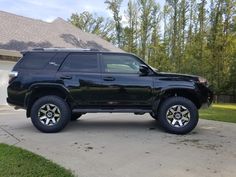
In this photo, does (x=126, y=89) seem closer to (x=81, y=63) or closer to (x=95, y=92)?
(x=95, y=92)

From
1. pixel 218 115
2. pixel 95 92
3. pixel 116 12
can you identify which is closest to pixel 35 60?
pixel 95 92

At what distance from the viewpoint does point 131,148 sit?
612cm

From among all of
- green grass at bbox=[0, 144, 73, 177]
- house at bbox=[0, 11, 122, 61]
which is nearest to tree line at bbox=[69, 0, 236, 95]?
house at bbox=[0, 11, 122, 61]

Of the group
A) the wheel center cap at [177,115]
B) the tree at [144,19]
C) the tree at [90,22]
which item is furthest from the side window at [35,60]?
the tree at [90,22]

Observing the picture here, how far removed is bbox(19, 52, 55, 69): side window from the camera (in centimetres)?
764

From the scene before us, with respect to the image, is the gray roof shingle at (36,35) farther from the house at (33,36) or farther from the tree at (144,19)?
the tree at (144,19)

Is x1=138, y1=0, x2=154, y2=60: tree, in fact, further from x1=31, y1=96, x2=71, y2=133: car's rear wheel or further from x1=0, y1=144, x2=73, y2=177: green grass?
x1=0, y1=144, x2=73, y2=177: green grass

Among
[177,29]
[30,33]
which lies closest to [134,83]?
[30,33]

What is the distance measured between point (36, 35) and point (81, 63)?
12.6m

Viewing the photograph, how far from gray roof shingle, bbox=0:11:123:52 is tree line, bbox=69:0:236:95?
1244 centimetres

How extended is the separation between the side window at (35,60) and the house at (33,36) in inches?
340

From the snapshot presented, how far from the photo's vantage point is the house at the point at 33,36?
1677 centimetres

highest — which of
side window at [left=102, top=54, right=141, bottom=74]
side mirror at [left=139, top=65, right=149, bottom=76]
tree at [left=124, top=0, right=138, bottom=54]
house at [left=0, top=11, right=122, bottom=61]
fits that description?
tree at [left=124, top=0, right=138, bottom=54]

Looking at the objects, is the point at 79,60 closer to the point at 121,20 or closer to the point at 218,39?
the point at 218,39
